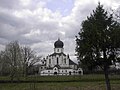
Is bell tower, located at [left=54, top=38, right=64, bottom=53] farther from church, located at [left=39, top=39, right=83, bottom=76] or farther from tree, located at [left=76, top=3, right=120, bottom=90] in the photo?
tree, located at [left=76, top=3, right=120, bottom=90]

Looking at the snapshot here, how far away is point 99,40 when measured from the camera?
2831 cm

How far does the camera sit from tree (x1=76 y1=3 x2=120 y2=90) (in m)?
28.3

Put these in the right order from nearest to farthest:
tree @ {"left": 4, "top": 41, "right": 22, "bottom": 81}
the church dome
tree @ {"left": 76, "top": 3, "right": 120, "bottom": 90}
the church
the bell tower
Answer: tree @ {"left": 76, "top": 3, "right": 120, "bottom": 90}
tree @ {"left": 4, "top": 41, "right": 22, "bottom": 81}
the church
the church dome
the bell tower

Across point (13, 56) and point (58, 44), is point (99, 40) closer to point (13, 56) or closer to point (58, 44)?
point (13, 56)

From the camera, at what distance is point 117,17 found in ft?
63.9

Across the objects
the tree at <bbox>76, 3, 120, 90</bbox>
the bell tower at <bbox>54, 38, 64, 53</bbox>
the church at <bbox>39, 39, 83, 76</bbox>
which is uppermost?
the bell tower at <bbox>54, 38, 64, 53</bbox>

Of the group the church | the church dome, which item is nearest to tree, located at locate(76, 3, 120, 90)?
the church

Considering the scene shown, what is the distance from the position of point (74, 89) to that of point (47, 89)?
3.64 metres

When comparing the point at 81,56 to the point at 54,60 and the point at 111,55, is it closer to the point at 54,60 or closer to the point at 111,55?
the point at 111,55

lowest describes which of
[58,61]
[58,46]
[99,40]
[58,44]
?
[99,40]

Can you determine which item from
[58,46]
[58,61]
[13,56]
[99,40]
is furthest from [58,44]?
[99,40]

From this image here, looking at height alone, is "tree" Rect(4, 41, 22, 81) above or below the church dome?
below

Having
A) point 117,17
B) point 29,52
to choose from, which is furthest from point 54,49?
point 117,17

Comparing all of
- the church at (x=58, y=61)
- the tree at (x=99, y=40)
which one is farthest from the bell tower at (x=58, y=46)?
the tree at (x=99, y=40)
